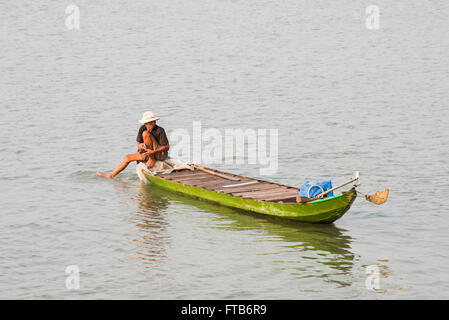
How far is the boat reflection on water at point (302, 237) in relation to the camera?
1233cm

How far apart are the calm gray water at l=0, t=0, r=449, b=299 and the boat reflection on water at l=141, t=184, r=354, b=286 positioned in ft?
0.16

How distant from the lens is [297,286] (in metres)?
11.5

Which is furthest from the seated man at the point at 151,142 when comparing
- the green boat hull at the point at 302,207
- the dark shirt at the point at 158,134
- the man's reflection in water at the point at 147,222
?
the green boat hull at the point at 302,207

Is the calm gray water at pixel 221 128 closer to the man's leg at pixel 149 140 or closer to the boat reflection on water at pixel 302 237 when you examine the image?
the boat reflection on water at pixel 302 237

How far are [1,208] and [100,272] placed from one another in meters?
4.51

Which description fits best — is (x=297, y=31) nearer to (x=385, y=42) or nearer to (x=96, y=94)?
(x=385, y=42)

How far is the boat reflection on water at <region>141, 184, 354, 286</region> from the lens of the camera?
12328mm

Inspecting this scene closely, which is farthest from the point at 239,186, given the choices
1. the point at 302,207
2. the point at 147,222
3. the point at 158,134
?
the point at 158,134

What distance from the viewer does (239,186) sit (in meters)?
15.5

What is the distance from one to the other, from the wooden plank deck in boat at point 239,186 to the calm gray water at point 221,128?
1.40 ft

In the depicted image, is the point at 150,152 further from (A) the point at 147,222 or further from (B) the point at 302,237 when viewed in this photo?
(B) the point at 302,237

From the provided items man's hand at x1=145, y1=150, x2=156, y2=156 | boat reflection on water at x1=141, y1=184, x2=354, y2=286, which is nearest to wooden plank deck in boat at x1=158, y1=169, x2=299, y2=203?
boat reflection on water at x1=141, y1=184, x2=354, y2=286

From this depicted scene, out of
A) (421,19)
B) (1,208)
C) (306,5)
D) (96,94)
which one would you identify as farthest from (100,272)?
(306,5)
